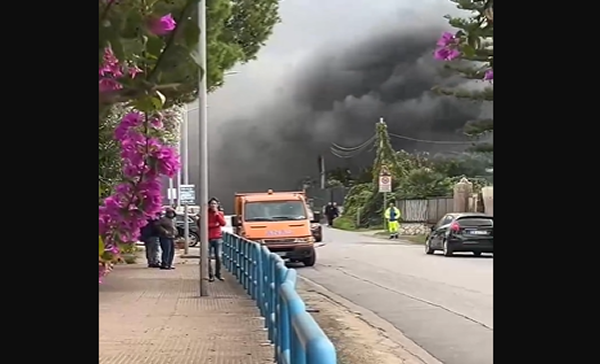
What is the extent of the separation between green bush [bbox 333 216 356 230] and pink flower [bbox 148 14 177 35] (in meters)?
50.7

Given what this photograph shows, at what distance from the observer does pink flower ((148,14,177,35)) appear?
7.42ft

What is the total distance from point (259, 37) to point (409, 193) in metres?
39.3

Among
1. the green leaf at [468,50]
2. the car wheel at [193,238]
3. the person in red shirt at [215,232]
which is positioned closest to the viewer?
the green leaf at [468,50]

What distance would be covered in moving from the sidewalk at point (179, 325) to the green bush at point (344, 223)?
1415 inches

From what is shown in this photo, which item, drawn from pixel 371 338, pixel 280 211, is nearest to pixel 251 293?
pixel 371 338

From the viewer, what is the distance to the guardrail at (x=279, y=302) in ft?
11.1

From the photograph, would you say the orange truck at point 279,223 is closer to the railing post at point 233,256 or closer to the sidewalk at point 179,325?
the railing post at point 233,256

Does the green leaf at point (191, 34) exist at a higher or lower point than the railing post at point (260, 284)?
higher

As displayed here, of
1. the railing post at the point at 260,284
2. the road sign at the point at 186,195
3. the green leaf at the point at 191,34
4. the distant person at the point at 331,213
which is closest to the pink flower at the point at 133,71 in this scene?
the green leaf at the point at 191,34

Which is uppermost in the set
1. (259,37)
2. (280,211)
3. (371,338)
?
(259,37)

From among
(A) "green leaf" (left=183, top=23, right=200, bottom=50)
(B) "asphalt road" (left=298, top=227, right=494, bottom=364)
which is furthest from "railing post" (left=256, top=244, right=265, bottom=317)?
(A) "green leaf" (left=183, top=23, right=200, bottom=50)
